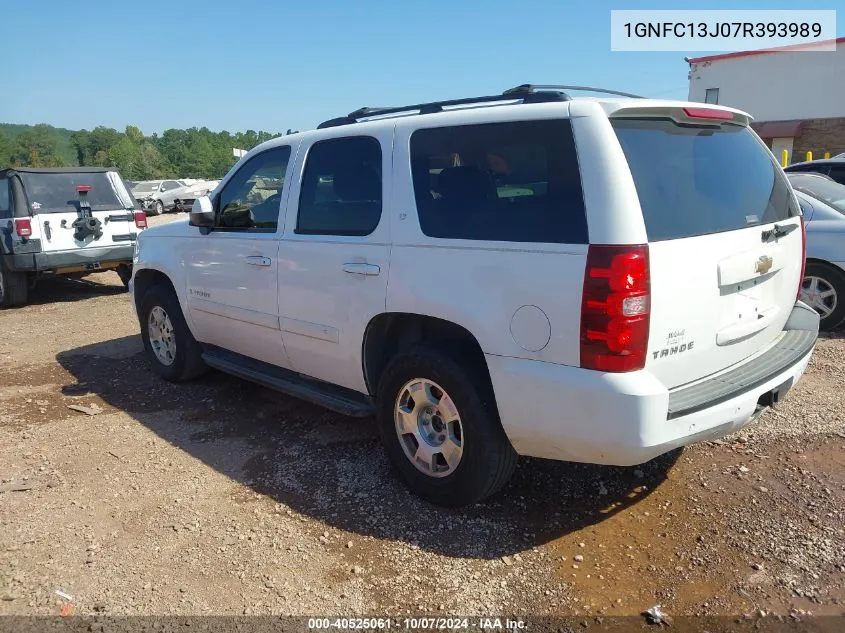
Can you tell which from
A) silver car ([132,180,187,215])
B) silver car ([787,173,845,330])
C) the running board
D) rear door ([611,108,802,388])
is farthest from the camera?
silver car ([132,180,187,215])

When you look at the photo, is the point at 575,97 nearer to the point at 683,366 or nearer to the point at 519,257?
the point at 519,257

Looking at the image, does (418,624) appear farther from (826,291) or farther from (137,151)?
(137,151)

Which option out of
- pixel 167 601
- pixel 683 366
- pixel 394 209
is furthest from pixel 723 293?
pixel 167 601

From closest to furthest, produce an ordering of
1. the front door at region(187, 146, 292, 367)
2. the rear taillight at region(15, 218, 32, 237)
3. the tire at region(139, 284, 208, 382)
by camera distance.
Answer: the front door at region(187, 146, 292, 367), the tire at region(139, 284, 208, 382), the rear taillight at region(15, 218, 32, 237)

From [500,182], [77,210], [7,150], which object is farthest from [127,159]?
[500,182]

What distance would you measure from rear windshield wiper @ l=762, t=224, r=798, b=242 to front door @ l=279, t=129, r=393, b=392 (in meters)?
1.91

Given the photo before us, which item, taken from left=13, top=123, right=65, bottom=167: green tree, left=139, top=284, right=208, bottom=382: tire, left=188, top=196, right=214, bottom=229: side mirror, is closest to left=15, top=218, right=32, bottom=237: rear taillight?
left=139, top=284, right=208, bottom=382: tire

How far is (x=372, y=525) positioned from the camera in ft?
10.8

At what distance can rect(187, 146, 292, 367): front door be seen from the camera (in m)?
4.21

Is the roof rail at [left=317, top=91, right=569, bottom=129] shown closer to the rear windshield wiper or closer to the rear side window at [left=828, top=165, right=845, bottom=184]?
the rear windshield wiper

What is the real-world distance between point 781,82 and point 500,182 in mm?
36949

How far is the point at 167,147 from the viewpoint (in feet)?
330

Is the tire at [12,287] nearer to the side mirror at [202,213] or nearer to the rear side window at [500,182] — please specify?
the side mirror at [202,213]

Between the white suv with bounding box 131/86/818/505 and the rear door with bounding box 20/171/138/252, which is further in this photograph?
the rear door with bounding box 20/171/138/252
